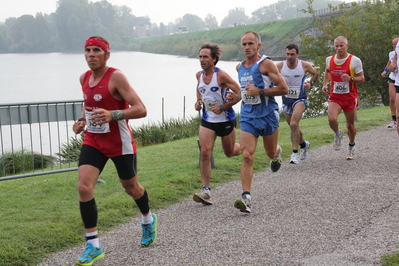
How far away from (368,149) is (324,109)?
13.9 meters

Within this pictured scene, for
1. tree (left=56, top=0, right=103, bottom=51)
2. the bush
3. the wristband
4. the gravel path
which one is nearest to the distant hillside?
tree (left=56, top=0, right=103, bottom=51)

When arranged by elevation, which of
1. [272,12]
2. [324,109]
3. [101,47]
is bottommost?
[324,109]

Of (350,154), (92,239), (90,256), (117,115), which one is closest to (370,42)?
(350,154)

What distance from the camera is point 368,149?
989 centimetres

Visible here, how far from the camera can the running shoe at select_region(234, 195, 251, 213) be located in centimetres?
551

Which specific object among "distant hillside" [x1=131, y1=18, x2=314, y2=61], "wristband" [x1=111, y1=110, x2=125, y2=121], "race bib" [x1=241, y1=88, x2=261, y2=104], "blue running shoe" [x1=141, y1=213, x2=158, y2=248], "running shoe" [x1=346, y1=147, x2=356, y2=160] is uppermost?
"distant hillside" [x1=131, y1=18, x2=314, y2=61]

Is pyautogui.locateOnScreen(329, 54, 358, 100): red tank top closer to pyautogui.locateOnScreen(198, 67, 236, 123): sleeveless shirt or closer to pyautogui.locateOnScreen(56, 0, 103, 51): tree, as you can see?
pyautogui.locateOnScreen(198, 67, 236, 123): sleeveless shirt

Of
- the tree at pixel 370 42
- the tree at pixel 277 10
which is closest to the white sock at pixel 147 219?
the tree at pixel 370 42

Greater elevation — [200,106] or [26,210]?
[200,106]

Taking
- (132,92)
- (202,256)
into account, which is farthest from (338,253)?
(132,92)

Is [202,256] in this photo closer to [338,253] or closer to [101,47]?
[338,253]

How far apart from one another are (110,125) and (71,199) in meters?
2.66

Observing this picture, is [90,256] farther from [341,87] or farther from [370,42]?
[370,42]

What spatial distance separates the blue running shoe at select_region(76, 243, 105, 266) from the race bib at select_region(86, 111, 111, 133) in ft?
3.12
